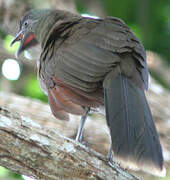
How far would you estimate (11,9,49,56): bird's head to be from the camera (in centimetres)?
430

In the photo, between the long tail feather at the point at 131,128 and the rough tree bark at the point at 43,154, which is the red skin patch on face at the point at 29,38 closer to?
the long tail feather at the point at 131,128

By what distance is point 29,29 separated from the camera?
4.34 metres

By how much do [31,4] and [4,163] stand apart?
12.6ft

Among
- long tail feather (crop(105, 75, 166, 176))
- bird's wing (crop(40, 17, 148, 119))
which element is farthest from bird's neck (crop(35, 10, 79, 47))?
long tail feather (crop(105, 75, 166, 176))

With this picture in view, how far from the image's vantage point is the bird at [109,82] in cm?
264

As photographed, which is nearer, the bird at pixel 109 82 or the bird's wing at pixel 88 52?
the bird at pixel 109 82

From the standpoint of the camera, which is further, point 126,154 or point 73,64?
point 73,64

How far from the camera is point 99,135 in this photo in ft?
14.2

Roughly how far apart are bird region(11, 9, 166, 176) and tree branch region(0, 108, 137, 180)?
0.17m

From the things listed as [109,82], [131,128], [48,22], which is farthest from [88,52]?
[48,22]

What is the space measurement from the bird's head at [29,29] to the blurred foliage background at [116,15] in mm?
816

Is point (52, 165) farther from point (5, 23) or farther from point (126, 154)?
point (5, 23)

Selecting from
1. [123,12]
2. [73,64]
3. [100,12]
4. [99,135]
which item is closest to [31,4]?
[100,12]

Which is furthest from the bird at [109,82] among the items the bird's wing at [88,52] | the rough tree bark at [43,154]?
the rough tree bark at [43,154]
